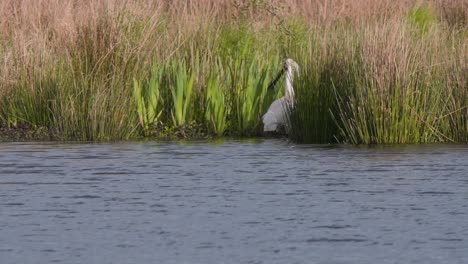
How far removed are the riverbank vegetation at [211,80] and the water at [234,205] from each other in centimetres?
59

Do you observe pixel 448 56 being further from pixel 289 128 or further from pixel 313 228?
pixel 313 228

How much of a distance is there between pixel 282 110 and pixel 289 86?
366 millimetres

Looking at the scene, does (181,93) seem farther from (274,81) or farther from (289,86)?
(289,86)

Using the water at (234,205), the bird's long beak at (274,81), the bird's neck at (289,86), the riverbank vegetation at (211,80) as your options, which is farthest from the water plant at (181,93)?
the water at (234,205)

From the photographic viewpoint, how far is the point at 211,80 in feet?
49.8

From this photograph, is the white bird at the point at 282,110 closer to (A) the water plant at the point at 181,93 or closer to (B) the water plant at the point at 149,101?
(A) the water plant at the point at 181,93

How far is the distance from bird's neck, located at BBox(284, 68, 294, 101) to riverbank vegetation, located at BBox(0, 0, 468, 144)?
0.69ft

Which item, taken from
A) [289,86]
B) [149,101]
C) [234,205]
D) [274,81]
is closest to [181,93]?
[149,101]

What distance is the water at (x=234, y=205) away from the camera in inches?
295

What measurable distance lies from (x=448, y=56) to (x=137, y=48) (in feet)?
12.6

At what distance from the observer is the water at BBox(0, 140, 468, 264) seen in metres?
7.48

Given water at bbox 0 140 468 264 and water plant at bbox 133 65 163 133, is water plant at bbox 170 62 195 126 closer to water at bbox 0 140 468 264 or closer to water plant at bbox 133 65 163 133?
water plant at bbox 133 65 163 133

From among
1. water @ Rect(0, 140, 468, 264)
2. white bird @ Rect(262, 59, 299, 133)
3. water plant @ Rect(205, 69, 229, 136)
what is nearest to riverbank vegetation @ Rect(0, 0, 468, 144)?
water plant @ Rect(205, 69, 229, 136)

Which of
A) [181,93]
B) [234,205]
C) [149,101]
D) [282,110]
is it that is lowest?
[234,205]
